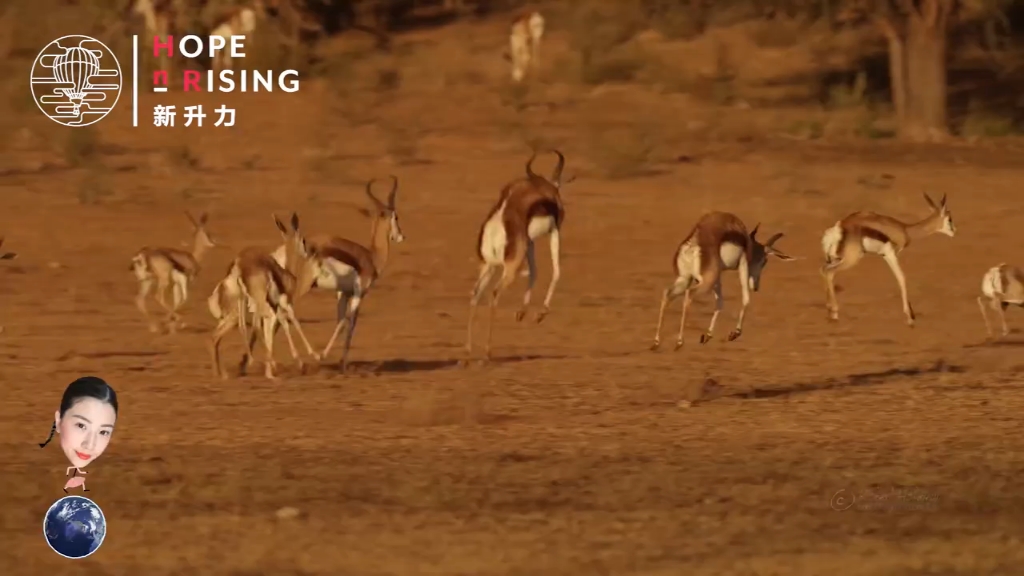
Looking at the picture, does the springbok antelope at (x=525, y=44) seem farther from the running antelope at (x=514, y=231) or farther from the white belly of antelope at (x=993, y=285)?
the white belly of antelope at (x=993, y=285)

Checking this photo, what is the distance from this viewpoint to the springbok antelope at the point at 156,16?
27.8 m

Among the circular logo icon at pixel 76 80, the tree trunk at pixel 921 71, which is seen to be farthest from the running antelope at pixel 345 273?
the tree trunk at pixel 921 71

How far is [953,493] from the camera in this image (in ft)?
27.7

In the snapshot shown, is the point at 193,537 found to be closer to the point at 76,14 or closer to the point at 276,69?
the point at 276,69

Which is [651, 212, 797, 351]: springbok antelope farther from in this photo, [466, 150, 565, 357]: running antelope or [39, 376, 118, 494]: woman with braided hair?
[39, 376, 118, 494]: woman with braided hair

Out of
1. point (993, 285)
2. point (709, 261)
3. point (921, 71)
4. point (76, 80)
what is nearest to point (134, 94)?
point (76, 80)

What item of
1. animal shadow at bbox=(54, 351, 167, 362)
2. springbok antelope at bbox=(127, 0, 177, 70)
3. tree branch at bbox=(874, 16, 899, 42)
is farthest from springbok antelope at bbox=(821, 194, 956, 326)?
springbok antelope at bbox=(127, 0, 177, 70)

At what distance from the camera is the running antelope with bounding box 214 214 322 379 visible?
37.0 ft

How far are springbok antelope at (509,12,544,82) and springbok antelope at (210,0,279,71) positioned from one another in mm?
4242

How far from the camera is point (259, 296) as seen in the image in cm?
1128

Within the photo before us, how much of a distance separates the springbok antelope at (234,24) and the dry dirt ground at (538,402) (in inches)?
288

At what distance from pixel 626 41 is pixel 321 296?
662 inches

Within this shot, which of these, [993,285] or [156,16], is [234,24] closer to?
[156,16]

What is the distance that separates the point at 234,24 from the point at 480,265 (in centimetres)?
1644
